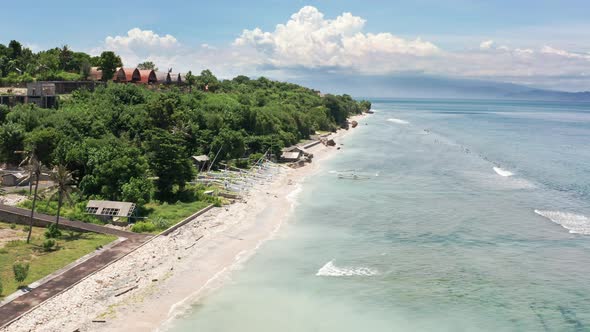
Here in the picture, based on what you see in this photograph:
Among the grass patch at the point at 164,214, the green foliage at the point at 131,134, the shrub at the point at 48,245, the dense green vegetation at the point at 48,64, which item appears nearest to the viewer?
the shrub at the point at 48,245

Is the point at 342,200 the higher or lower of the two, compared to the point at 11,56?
lower

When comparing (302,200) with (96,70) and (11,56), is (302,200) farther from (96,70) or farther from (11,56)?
(11,56)

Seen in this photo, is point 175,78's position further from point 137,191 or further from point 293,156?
point 137,191

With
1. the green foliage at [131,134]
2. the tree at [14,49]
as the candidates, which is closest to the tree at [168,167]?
the green foliage at [131,134]

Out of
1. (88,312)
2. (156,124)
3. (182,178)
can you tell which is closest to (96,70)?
(156,124)

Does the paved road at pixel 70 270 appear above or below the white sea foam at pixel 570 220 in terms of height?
below

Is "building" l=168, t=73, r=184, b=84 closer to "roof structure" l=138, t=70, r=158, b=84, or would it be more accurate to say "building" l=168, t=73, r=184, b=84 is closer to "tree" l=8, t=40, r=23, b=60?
"roof structure" l=138, t=70, r=158, b=84

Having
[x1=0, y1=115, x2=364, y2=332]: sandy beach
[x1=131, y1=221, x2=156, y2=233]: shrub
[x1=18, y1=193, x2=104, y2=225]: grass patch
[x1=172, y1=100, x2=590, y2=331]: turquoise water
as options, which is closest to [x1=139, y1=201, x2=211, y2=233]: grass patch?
[x1=131, y1=221, x2=156, y2=233]: shrub

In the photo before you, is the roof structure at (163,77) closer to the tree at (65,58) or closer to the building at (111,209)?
the tree at (65,58)
